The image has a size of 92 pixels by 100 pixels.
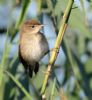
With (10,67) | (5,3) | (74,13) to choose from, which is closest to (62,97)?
(74,13)

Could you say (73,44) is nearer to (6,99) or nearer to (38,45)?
(38,45)

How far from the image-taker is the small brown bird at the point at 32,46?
2342mm

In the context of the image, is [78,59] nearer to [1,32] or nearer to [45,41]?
[45,41]

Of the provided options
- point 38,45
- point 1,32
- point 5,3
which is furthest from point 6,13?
point 38,45

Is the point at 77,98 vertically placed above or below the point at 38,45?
below

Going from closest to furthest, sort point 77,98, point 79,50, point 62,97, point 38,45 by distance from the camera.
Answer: point 62,97, point 38,45, point 77,98, point 79,50

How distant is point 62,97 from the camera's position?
1.62 m

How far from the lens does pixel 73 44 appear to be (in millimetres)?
2773

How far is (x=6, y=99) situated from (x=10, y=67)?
184 millimetres

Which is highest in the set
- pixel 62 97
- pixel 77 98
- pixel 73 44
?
pixel 62 97

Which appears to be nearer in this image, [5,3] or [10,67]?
[10,67]

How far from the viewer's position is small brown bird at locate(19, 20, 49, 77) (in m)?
2.34

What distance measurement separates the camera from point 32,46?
7.94 feet

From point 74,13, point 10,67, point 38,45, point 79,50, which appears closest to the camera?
point 74,13
